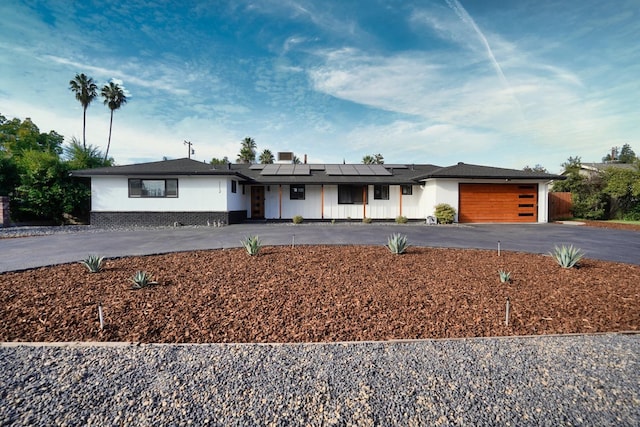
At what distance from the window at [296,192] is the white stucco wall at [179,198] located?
4.57 meters

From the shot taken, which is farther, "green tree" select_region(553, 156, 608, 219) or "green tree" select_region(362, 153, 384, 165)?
"green tree" select_region(362, 153, 384, 165)

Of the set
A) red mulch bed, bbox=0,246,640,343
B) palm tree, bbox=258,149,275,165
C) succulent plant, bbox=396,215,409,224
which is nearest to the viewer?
red mulch bed, bbox=0,246,640,343

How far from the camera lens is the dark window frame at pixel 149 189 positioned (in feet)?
51.8

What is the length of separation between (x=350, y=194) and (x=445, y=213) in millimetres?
6112

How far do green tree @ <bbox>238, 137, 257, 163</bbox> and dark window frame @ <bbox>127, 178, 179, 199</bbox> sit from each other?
109 ft

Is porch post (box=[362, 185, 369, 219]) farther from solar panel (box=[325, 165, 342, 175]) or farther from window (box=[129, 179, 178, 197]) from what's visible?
window (box=[129, 179, 178, 197])

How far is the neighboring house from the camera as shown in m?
15.7

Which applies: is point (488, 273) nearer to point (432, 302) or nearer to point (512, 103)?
point (432, 302)

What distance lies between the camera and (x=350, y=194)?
61.5 feet

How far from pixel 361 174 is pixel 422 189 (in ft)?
14.1

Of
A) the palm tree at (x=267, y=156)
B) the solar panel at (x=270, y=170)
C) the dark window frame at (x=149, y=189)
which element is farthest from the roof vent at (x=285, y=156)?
the palm tree at (x=267, y=156)

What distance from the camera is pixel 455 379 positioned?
2.36m

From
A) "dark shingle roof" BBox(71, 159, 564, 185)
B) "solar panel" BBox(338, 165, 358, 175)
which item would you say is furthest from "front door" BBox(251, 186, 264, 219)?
"solar panel" BBox(338, 165, 358, 175)

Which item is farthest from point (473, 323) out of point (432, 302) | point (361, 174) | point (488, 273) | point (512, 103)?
point (361, 174)
